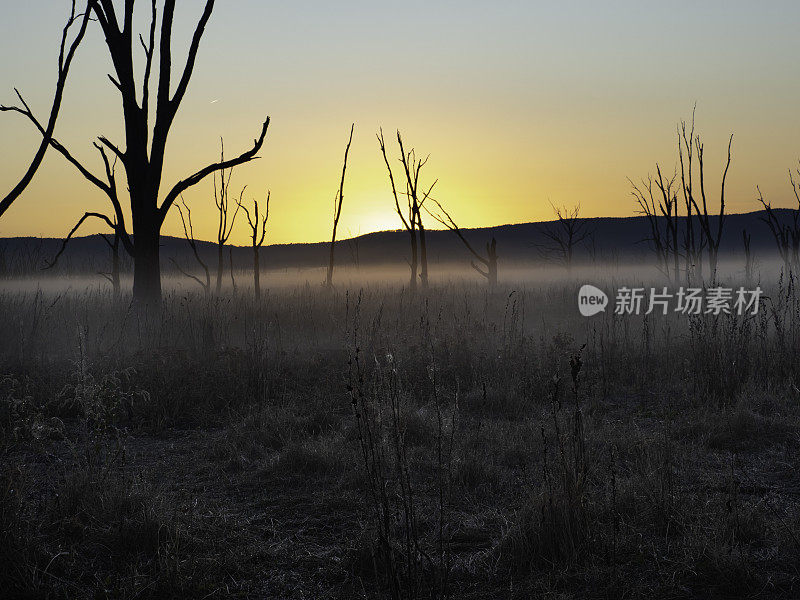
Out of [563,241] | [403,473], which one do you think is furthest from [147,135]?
[563,241]

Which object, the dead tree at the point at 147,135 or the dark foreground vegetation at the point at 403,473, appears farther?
the dead tree at the point at 147,135

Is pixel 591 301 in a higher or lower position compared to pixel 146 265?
lower

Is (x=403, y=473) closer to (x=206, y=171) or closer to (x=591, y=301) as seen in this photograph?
(x=206, y=171)

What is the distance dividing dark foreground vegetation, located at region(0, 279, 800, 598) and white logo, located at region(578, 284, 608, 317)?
481 centimetres

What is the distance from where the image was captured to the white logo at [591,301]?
12391 millimetres

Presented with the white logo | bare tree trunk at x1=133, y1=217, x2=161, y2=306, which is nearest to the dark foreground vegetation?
bare tree trunk at x1=133, y1=217, x2=161, y2=306

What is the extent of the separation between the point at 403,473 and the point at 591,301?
10366 millimetres

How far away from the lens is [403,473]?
4.29m

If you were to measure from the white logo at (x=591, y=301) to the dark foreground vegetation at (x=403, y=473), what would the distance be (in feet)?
15.8

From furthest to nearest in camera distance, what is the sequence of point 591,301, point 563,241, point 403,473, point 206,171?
point 563,241 → point 591,301 → point 206,171 → point 403,473

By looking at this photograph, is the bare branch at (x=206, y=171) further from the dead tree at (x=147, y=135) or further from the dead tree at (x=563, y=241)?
the dead tree at (x=563, y=241)

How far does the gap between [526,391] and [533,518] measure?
10.2 feet

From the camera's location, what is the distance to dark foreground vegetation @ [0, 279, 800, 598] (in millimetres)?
2646

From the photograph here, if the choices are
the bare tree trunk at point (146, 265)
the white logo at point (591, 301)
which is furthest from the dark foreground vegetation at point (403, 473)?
the white logo at point (591, 301)
